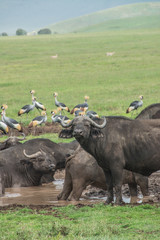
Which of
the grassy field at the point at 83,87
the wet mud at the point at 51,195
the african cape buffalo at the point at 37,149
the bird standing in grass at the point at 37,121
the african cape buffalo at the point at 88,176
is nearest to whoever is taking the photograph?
the grassy field at the point at 83,87

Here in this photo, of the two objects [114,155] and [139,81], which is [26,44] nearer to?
[139,81]

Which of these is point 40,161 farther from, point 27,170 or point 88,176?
point 88,176

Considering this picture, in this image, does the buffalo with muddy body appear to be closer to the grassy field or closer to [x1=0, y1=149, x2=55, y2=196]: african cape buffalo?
[x1=0, y1=149, x2=55, y2=196]: african cape buffalo

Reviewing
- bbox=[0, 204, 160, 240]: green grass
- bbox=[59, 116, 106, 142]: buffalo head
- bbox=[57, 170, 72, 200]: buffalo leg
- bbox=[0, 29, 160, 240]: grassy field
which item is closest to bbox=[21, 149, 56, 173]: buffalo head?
bbox=[57, 170, 72, 200]: buffalo leg

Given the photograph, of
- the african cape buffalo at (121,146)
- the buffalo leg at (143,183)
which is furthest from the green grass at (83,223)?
the buffalo leg at (143,183)

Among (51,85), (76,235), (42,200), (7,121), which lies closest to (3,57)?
(51,85)

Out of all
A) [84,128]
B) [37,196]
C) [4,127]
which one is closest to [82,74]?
[4,127]

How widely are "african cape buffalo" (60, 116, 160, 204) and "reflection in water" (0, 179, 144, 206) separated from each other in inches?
50.2

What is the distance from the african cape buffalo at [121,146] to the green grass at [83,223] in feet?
2.57

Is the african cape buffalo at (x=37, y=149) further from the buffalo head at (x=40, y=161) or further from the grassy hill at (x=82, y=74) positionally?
the grassy hill at (x=82, y=74)

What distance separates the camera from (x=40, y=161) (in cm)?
1321

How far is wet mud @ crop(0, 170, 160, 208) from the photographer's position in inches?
430

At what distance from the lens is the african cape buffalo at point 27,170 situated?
518 inches

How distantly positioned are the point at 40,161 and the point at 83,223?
18.0ft
